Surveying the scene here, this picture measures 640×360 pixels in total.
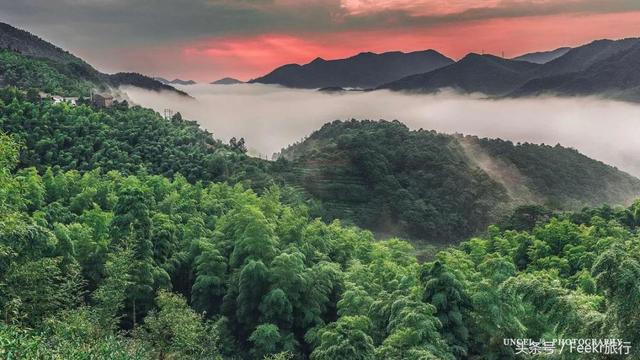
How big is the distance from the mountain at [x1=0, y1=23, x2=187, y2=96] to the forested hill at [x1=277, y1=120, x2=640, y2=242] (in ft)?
111

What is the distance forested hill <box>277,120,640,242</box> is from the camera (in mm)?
71062

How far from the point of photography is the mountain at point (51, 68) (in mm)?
73306

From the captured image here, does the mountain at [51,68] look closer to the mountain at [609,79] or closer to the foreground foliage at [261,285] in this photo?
the foreground foliage at [261,285]

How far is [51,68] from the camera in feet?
268

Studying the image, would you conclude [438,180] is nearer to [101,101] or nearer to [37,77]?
[101,101]

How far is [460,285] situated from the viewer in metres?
16.2

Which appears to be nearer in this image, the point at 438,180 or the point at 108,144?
the point at 108,144

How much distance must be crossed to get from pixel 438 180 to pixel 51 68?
195ft

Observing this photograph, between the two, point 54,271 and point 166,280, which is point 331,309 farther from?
point 54,271

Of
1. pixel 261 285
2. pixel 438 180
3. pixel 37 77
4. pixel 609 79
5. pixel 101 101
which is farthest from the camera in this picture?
pixel 609 79

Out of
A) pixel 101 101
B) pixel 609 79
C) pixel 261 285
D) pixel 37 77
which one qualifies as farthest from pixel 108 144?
pixel 609 79

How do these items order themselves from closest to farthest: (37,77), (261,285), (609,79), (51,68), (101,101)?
(261,285)
(101,101)
(37,77)
(51,68)
(609,79)

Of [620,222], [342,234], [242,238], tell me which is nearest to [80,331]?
[242,238]

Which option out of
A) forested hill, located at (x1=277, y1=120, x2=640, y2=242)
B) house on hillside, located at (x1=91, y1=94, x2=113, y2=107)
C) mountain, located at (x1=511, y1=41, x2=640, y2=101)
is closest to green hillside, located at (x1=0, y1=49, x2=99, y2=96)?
house on hillside, located at (x1=91, y1=94, x2=113, y2=107)
